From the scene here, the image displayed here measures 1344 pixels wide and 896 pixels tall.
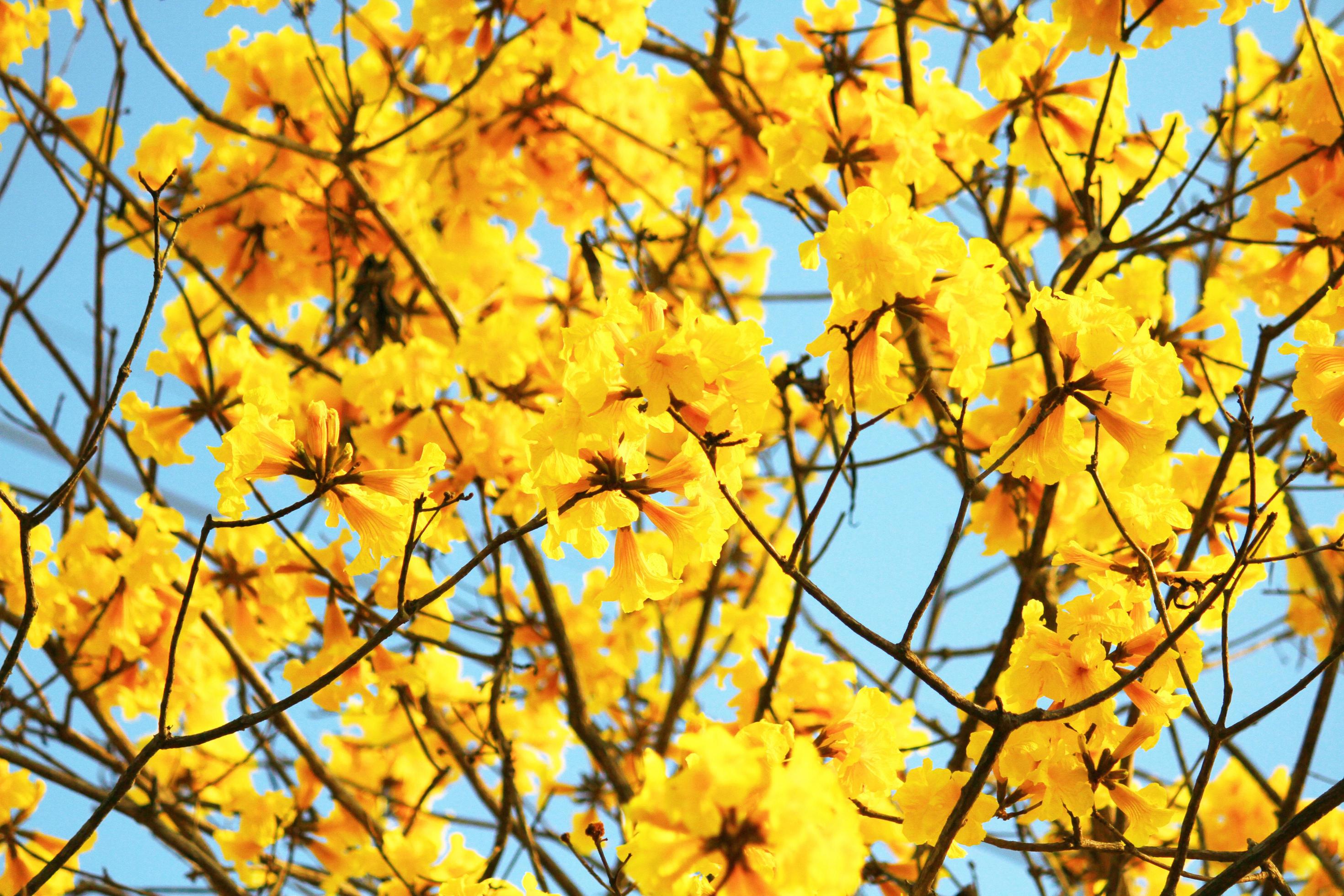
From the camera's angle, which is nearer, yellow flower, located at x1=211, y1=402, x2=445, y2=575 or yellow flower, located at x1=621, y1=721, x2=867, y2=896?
yellow flower, located at x1=621, y1=721, x2=867, y2=896

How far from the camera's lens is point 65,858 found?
1803 mm

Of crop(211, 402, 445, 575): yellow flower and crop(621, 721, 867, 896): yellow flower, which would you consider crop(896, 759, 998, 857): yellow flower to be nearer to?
crop(621, 721, 867, 896): yellow flower

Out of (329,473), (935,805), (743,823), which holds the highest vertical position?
(329,473)

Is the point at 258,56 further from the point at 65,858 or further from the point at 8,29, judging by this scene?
the point at 65,858

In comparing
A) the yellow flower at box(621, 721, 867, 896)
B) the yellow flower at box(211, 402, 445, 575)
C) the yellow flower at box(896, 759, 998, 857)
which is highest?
the yellow flower at box(211, 402, 445, 575)

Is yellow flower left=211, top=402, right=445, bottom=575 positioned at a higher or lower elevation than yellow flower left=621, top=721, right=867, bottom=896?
higher

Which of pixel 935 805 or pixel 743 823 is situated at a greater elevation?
pixel 935 805

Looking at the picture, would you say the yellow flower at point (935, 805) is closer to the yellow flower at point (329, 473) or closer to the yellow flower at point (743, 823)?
the yellow flower at point (743, 823)

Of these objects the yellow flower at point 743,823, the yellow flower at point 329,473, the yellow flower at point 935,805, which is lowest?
the yellow flower at point 743,823

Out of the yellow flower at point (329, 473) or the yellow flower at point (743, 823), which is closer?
the yellow flower at point (743, 823)

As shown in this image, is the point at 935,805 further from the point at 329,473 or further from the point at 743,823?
the point at 329,473

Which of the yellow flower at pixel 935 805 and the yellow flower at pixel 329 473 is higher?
the yellow flower at pixel 329 473

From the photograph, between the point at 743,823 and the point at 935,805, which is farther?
the point at 935,805

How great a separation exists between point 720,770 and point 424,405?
218 centimetres
